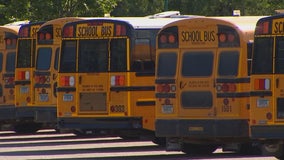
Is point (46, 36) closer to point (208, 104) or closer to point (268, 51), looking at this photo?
point (208, 104)

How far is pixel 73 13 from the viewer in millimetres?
39344

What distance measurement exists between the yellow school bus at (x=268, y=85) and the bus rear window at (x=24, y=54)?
9546mm

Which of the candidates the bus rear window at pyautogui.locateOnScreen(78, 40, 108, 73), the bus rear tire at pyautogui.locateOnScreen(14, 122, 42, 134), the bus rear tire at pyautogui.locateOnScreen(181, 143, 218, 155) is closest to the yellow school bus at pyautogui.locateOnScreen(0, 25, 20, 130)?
the bus rear tire at pyautogui.locateOnScreen(14, 122, 42, 134)

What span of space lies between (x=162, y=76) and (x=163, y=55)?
38cm

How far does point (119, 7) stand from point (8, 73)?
Answer: 32.6 metres

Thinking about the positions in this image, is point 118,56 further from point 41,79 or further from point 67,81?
point 41,79

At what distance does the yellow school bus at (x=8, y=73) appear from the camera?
26125 millimetres

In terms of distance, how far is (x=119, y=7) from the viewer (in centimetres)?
5853

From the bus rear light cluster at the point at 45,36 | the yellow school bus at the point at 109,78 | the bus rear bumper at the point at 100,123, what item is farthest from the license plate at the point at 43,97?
the bus rear bumper at the point at 100,123

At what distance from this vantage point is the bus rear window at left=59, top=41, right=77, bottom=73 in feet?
69.8

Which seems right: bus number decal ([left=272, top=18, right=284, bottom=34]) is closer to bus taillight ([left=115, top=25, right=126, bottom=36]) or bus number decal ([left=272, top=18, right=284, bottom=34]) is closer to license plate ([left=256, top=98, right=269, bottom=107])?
license plate ([left=256, top=98, right=269, bottom=107])

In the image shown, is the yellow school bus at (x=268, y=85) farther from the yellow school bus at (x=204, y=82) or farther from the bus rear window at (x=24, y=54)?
the bus rear window at (x=24, y=54)

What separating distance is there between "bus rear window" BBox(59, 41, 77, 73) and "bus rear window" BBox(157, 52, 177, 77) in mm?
2844

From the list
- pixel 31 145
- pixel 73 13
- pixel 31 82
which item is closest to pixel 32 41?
pixel 31 82
